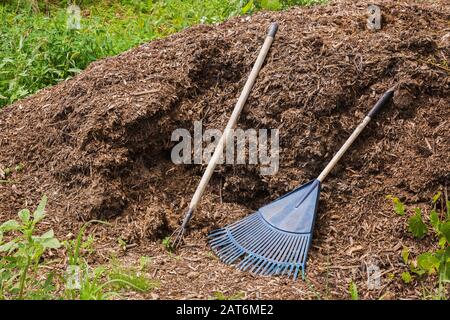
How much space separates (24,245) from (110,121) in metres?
0.96

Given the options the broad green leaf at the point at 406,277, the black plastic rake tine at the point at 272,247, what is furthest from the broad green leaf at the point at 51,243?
the broad green leaf at the point at 406,277

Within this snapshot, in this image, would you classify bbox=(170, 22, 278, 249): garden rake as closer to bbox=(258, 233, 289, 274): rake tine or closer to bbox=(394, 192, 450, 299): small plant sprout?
bbox=(258, 233, 289, 274): rake tine

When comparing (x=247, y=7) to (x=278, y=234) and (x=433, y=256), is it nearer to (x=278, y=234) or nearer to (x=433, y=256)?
(x=278, y=234)

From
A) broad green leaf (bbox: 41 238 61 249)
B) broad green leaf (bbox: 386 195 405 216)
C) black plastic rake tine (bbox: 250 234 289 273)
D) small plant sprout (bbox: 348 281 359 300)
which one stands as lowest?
small plant sprout (bbox: 348 281 359 300)

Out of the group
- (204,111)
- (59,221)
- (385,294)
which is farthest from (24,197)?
(385,294)

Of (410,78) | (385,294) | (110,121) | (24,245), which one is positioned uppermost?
(410,78)

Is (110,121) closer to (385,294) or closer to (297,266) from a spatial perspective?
(297,266)

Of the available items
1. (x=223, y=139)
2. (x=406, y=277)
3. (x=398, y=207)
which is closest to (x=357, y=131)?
(x=398, y=207)

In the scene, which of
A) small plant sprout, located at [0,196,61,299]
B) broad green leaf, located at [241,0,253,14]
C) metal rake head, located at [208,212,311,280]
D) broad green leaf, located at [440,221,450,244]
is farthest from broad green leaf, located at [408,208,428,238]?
broad green leaf, located at [241,0,253,14]

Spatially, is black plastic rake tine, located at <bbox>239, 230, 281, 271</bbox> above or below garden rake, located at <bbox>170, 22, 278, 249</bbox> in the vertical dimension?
below

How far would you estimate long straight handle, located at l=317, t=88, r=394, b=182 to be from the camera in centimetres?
353

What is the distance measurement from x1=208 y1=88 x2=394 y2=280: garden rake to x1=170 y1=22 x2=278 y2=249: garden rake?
164 mm

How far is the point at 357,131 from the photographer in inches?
141

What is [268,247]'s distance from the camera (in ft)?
11.2
